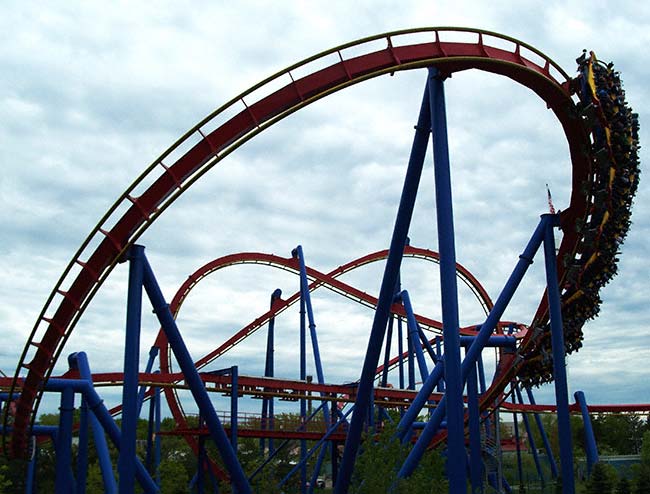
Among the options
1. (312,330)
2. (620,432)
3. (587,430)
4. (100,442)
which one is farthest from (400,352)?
(620,432)

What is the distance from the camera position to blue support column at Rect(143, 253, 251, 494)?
37.5 feet

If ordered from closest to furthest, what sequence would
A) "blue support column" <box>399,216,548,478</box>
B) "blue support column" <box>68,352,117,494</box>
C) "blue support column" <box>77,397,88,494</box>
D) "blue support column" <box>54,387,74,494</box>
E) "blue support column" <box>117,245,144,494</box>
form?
"blue support column" <box>117,245,144,494</box> < "blue support column" <box>399,216,548,478</box> < "blue support column" <box>77,397,88,494</box> < "blue support column" <box>54,387,74,494</box> < "blue support column" <box>68,352,117,494</box>

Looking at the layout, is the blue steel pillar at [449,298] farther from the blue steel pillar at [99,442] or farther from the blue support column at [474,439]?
the blue steel pillar at [99,442]

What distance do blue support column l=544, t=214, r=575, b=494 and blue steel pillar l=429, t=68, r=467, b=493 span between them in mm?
2685

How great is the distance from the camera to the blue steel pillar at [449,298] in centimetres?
886

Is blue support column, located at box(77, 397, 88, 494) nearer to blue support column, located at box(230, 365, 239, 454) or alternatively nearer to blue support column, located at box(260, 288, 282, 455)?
blue support column, located at box(230, 365, 239, 454)

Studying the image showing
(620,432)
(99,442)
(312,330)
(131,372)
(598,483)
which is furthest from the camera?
(620,432)

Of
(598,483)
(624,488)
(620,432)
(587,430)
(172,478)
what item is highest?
(587,430)

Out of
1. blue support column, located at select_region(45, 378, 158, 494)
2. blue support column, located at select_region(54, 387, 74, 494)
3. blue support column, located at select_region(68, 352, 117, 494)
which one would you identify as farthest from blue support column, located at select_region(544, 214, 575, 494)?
blue support column, located at select_region(54, 387, 74, 494)

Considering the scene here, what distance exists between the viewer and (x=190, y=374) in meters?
11.7

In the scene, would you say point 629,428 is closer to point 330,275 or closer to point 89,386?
point 330,275

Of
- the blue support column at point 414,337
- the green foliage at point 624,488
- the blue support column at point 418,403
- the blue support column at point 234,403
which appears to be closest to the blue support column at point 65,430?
the blue support column at point 234,403

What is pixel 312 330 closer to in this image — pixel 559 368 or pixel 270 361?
pixel 270 361

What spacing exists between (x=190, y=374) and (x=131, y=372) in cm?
134
